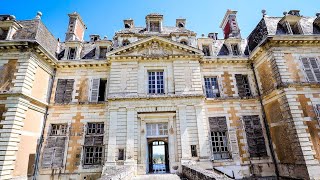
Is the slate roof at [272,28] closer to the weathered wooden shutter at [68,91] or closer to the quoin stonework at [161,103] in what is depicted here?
the quoin stonework at [161,103]

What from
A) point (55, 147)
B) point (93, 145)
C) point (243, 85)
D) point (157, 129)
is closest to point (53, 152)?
point (55, 147)

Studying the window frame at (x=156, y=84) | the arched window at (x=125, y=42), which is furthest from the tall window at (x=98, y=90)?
the window frame at (x=156, y=84)

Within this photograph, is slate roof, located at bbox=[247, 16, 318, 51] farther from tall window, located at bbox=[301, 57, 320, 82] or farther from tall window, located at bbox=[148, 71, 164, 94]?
tall window, located at bbox=[148, 71, 164, 94]

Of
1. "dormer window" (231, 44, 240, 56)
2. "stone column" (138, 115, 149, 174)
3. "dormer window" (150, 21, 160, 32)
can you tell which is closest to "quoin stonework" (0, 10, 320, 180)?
"stone column" (138, 115, 149, 174)

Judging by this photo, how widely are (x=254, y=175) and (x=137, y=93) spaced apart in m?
9.35

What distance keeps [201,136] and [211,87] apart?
414cm

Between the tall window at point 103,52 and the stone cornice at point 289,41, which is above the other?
the tall window at point 103,52

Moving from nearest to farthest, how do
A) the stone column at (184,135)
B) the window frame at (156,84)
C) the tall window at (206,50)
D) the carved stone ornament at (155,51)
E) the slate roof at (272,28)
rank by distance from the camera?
1. the stone column at (184,135)
2. the slate roof at (272,28)
3. the window frame at (156,84)
4. the carved stone ornament at (155,51)
5. the tall window at (206,50)

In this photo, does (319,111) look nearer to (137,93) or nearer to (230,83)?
(230,83)

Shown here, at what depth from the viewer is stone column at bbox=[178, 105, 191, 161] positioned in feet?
38.0

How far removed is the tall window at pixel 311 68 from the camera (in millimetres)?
11805

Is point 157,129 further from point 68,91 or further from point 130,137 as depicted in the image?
point 68,91

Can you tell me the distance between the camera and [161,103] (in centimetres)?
1266

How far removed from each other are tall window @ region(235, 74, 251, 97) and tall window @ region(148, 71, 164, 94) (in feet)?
19.4
